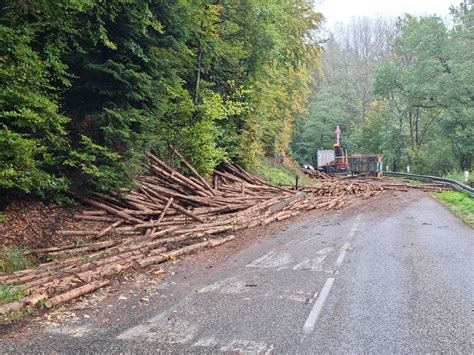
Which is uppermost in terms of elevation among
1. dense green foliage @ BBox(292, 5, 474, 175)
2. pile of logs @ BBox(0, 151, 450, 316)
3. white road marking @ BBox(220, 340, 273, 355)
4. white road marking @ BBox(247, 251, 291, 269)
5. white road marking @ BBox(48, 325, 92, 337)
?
dense green foliage @ BBox(292, 5, 474, 175)

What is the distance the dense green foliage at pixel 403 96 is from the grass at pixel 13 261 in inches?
1309

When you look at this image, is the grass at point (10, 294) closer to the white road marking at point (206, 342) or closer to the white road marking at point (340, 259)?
the white road marking at point (206, 342)

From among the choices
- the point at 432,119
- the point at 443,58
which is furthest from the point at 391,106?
the point at 443,58

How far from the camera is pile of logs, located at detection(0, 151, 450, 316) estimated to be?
6393mm

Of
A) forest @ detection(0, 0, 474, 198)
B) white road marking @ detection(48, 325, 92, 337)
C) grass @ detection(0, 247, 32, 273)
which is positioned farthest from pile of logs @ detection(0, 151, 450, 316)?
forest @ detection(0, 0, 474, 198)

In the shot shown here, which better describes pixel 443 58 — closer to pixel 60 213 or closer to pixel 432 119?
pixel 432 119

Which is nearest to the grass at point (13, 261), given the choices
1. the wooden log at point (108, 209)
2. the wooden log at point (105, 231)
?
the wooden log at point (105, 231)

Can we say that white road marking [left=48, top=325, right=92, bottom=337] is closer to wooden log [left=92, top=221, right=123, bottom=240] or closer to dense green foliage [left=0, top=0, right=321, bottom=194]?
dense green foliage [left=0, top=0, right=321, bottom=194]

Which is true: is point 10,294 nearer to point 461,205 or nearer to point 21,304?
point 21,304

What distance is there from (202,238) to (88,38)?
6.08 metres

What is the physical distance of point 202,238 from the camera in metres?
10.1

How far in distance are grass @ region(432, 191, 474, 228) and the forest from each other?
31.9ft

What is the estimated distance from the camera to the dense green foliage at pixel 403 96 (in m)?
A: 34.0

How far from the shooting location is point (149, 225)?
10492 mm
